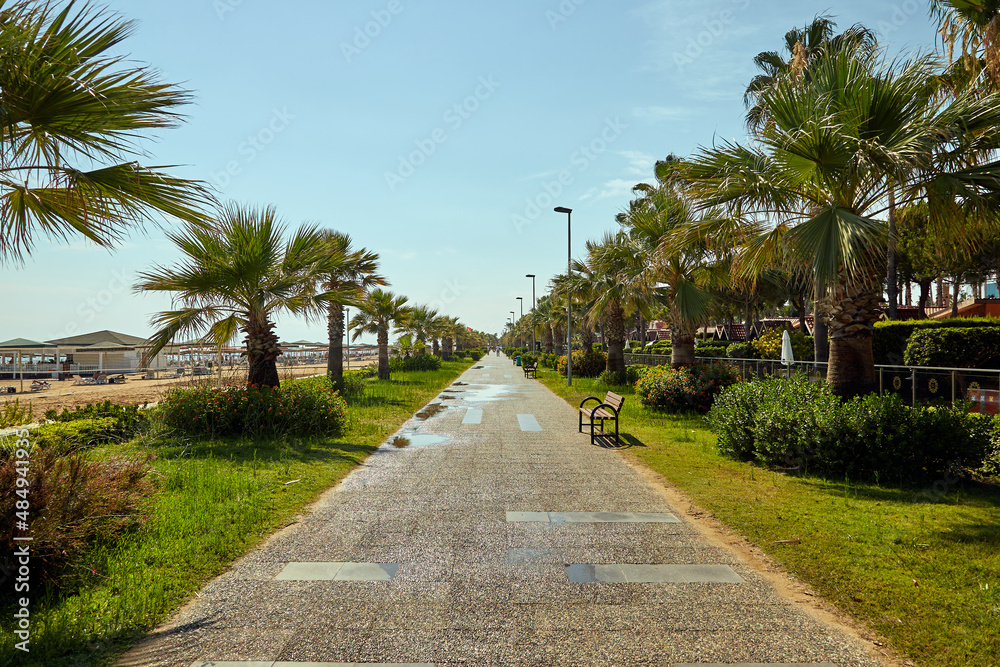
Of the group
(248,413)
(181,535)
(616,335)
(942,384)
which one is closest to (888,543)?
(942,384)

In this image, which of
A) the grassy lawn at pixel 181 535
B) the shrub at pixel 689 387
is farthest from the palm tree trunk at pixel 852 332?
the grassy lawn at pixel 181 535

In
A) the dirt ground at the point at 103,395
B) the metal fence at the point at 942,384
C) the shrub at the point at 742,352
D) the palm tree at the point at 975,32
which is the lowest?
the dirt ground at the point at 103,395

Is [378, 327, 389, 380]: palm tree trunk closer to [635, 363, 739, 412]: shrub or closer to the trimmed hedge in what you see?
[635, 363, 739, 412]: shrub

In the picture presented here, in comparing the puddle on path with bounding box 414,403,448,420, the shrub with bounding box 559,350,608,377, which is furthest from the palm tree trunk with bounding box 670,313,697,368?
the shrub with bounding box 559,350,608,377

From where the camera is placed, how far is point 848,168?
22.5ft

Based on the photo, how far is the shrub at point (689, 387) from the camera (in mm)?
13977

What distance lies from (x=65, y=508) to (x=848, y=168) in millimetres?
8847

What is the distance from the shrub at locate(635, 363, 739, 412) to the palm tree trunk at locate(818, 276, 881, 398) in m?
6.06

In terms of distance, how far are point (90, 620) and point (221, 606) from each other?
72cm

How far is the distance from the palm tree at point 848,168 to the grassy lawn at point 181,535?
22.8ft

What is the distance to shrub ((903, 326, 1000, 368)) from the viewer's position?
1321cm

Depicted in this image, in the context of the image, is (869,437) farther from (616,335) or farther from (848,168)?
(616,335)

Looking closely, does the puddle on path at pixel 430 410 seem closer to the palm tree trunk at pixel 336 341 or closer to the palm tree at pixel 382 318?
the palm tree trunk at pixel 336 341

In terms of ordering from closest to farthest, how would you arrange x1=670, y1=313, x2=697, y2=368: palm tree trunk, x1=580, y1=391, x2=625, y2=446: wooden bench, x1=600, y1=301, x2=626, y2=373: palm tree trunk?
x1=580, y1=391, x2=625, y2=446: wooden bench < x1=670, y1=313, x2=697, y2=368: palm tree trunk < x1=600, y1=301, x2=626, y2=373: palm tree trunk
